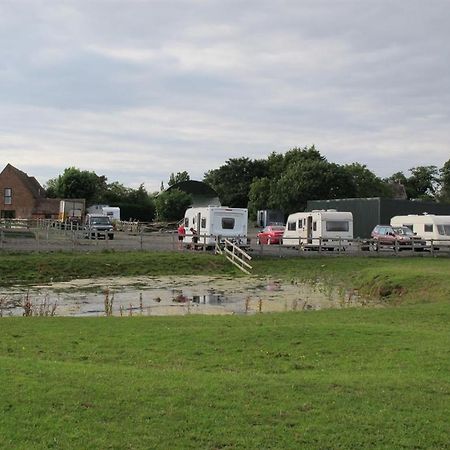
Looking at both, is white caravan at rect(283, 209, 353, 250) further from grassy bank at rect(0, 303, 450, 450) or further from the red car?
grassy bank at rect(0, 303, 450, 450)

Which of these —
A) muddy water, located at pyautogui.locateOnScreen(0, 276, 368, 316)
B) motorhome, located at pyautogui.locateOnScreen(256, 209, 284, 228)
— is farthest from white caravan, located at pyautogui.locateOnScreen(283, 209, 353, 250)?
motorhome, located at pyautogui.locateOnScreen(256, 209, 284, 228)

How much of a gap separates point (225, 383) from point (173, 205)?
74.1 metres

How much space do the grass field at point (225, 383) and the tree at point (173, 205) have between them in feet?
220

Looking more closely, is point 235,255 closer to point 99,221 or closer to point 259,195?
point 99,221

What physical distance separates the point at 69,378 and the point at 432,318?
9215mm

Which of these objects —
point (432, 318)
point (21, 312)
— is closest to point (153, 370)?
point (432, 318)

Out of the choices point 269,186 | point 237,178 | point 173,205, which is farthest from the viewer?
point 237,178

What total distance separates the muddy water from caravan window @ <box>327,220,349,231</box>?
12781 millimetres

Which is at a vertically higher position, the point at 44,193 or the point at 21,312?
the point at 44,193

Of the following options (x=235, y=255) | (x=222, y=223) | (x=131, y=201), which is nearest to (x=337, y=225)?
(x=222, y=223)

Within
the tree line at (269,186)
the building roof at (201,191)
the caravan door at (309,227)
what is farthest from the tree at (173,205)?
the caravan door at (309,227)

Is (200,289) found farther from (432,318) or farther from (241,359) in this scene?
(241,359)

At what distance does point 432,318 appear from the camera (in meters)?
14.0

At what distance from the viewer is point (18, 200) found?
89500 mm
